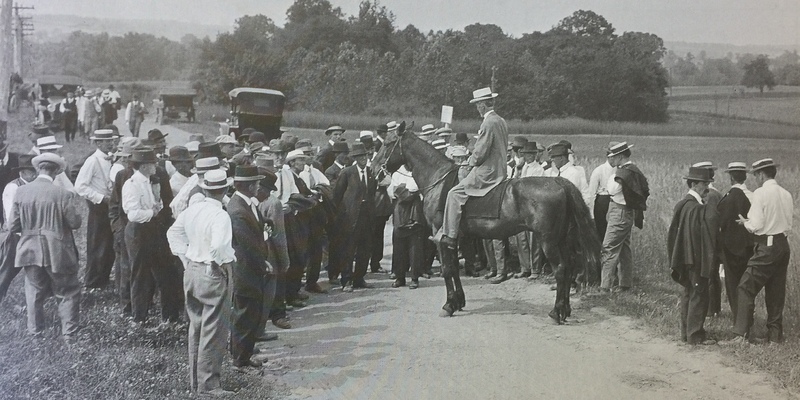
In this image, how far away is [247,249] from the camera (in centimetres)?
578

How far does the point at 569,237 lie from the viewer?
7785 mm

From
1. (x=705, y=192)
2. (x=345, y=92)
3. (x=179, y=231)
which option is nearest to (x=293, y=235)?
(x=345, y=92)

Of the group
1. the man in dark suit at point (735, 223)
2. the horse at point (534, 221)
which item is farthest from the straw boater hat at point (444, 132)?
the man in dark suit at point (735, 223)

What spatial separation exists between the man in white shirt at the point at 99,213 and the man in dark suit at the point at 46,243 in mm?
1863

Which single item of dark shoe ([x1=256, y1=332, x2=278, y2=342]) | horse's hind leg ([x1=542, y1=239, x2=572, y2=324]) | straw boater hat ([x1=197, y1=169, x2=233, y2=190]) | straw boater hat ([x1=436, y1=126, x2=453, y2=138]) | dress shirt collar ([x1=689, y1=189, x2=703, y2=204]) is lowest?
dark shoe ([x1=256, y1=332, x2=278, y2=342])

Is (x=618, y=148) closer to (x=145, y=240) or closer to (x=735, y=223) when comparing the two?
(x=735, y=223)

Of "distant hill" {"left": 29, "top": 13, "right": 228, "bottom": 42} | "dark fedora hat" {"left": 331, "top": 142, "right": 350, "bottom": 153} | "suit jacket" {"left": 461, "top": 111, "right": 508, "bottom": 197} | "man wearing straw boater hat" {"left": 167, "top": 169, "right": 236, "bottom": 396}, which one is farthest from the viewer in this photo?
"dark fedora hat" {"left": 331, "top": 142, "right": 350, "bottom": 153}

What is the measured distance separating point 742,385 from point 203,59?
662 cm

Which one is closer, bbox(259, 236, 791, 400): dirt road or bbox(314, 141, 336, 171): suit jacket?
bbox(259, 236, 791, 400): dirt road

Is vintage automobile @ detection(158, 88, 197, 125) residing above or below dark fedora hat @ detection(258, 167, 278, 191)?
above

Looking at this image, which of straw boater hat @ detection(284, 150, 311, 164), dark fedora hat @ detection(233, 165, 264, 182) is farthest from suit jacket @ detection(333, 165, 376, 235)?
dark fedora hat @ detection(233, 165, 264, 182)

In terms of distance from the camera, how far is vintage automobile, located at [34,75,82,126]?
837cm

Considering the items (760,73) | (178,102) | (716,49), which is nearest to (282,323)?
(178,102)

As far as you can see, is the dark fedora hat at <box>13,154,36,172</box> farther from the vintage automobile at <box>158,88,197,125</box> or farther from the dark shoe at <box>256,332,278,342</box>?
the dark shoe at <box>256,332,278,342</box>
